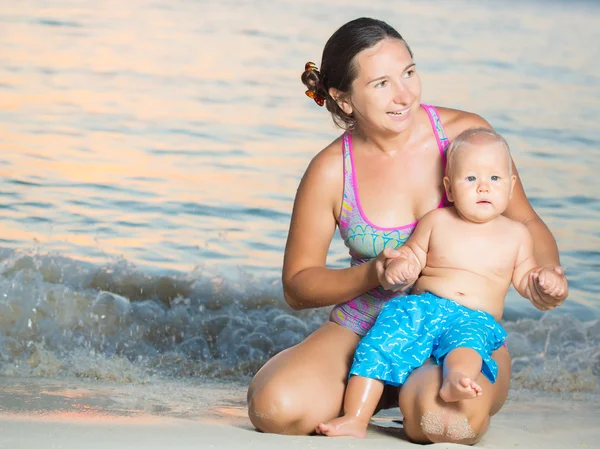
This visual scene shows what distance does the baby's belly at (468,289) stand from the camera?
2873mm

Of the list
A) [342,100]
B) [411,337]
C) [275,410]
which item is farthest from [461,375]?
[342,100]

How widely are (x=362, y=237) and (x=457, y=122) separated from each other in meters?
0.49

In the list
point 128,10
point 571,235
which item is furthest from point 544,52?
point 128,10

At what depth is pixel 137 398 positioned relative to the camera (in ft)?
12.4

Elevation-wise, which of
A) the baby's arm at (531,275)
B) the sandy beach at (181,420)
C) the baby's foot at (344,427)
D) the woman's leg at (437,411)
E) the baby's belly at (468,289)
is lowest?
the sandy beach at (181,420)

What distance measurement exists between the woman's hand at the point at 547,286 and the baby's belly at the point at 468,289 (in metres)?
0.11

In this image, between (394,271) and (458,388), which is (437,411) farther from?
(394,271)

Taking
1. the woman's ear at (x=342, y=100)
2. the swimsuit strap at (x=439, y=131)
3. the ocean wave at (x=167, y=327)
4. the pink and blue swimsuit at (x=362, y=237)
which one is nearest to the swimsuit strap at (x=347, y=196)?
the pink and blue swimsuit at (x=362, y=237)

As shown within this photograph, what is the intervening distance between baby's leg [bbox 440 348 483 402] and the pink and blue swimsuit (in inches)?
19.3

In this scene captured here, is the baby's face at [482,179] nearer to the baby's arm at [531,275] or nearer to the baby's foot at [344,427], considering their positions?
the baby's arm at [531,275]

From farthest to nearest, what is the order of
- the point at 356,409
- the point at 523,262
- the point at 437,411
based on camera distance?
the point at 523,262 → the point at 356,409 → the point at 437,411

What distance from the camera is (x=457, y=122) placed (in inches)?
127

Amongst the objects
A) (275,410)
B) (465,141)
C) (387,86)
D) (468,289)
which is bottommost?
→ (275,410)

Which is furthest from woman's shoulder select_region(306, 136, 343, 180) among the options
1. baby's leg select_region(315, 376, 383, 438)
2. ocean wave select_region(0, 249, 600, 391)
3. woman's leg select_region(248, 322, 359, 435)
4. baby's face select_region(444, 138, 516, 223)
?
ocean wave select_region(0, 249, 600, 391)
